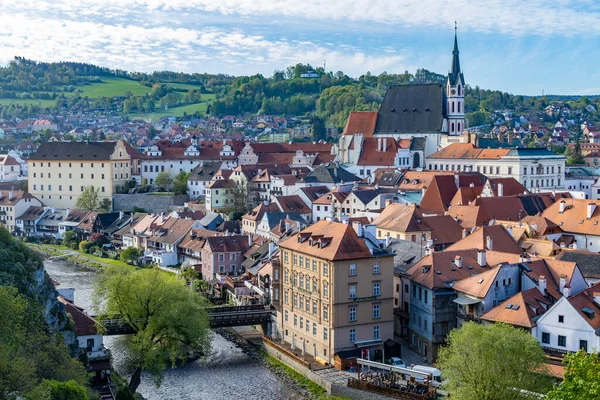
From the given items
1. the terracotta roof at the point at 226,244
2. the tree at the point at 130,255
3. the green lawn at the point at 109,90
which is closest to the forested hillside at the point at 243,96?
the green lawn at the point at 109,90

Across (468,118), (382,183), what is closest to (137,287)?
(382,183)

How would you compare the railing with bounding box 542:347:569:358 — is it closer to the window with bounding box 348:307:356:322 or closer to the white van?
the white van

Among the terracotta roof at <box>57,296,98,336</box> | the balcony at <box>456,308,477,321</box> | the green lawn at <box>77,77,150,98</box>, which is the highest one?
the green lawn at <box>77,77,150,98</box>

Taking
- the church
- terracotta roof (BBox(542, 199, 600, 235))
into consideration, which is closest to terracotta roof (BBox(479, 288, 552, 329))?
terracotta roof (BBox(542, 199, 600, 235))

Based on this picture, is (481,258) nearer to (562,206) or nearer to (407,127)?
(562,206)

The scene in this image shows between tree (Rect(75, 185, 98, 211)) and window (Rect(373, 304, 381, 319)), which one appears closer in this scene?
window (Rect(373, 304, 381, 319))

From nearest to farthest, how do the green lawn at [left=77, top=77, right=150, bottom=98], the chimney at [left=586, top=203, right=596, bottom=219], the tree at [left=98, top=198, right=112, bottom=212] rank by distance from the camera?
the chimney at [left=586, top=203, right=596, bottom=219] → the tree at [left=98, top=198, right=112, bottom=212] → the green lawn at [left=77, top=77, right=150, bottom=98]
